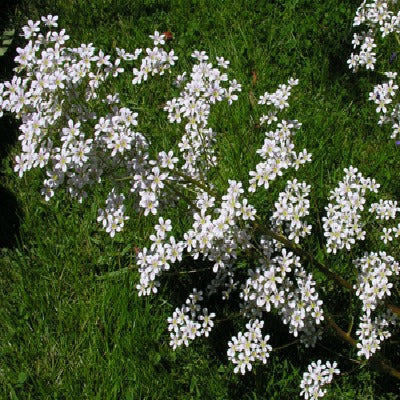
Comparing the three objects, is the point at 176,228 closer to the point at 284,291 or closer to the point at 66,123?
the point at 284,291

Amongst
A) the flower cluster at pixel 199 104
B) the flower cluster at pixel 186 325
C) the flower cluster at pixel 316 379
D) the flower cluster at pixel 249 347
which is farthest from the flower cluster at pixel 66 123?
the flower cluster at pixel 316 379

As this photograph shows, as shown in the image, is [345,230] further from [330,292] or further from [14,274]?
[14,274]

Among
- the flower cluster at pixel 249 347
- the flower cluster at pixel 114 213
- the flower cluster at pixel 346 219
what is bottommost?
the flower cluster at pixel 249 347

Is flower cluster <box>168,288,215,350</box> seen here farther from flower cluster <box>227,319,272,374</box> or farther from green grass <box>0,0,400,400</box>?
green grass <box>0,0,400,400</box>

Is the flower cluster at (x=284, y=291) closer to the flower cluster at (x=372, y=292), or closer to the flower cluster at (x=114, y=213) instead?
the flower cluster at (x=372, y=292)

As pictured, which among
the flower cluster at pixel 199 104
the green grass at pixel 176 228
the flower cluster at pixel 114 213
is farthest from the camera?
the green grass at pixel 176 228

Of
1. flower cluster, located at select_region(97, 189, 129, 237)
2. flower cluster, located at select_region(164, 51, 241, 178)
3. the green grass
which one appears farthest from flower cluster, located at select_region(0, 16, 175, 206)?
the green grass

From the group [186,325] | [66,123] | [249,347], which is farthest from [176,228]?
[66,123]
